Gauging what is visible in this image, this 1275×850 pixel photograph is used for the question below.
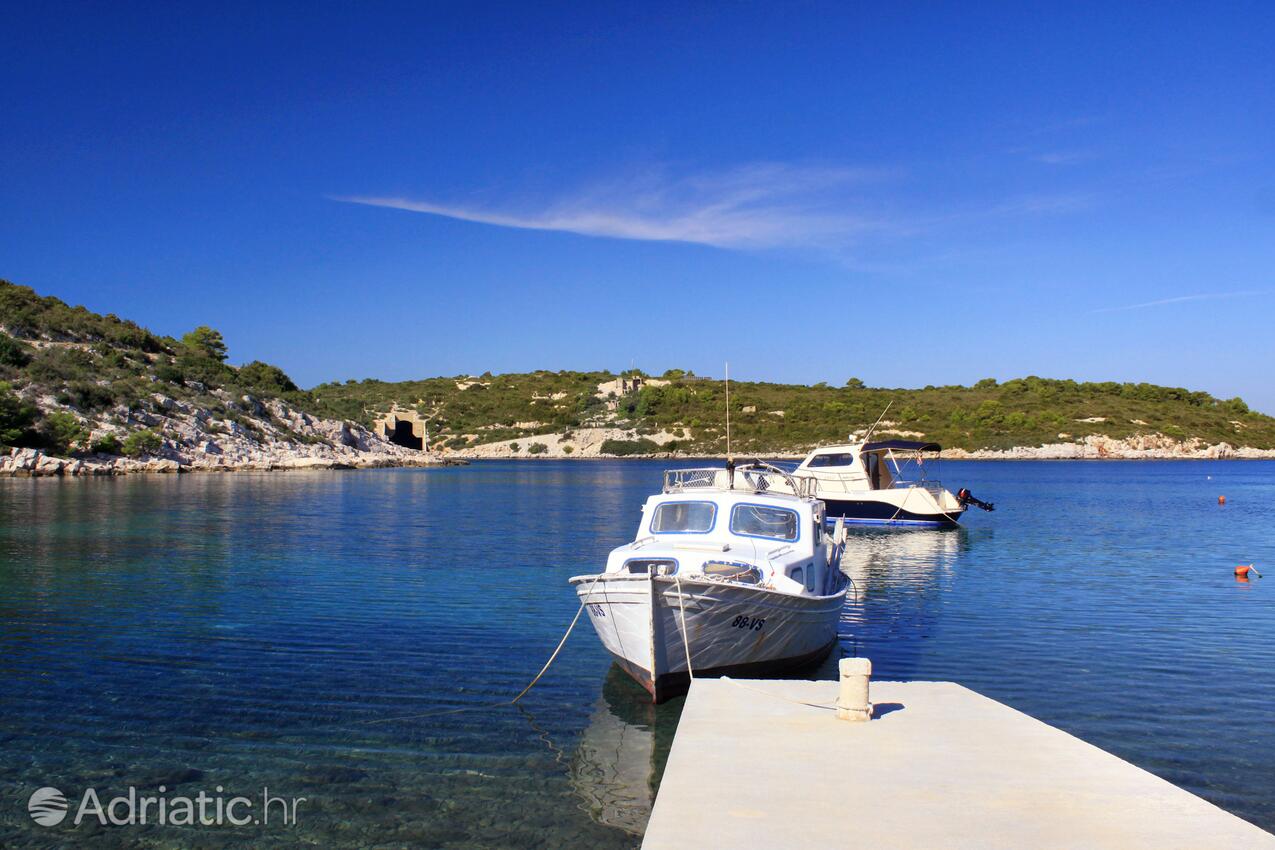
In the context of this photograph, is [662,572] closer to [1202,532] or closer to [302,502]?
[1202,532]

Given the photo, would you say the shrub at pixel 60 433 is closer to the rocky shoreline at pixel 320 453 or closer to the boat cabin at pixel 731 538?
the rocky shoreline at pixel 320 453

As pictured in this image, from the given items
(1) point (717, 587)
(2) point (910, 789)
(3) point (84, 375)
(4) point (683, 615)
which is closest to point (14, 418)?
(3) point (84, 375)

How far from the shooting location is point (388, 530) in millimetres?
34844

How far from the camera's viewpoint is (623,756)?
10.3 meters

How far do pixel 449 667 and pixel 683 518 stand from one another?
435 cm

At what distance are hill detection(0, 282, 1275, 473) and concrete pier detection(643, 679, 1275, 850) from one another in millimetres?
25612

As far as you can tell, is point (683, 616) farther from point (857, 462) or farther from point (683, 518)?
point (857, 462)

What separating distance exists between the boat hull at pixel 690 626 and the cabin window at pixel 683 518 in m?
2.22

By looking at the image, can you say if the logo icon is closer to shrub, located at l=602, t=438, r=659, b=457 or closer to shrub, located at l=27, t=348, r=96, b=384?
shrub, located at l=27, t=348, r=96, b=384

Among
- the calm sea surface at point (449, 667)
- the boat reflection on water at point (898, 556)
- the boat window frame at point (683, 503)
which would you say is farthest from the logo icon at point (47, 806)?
the boat reflection on water at point (898, 556)

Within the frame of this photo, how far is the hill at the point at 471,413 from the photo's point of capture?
70.7m

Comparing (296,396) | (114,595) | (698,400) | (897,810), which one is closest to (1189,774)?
(897,810)

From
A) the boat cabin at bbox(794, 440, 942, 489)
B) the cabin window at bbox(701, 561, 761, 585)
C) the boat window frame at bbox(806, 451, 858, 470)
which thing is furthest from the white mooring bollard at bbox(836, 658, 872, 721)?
the boat window frame at bbox(806, 451, 858, 470)

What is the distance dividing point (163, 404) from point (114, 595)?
66.3m
